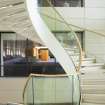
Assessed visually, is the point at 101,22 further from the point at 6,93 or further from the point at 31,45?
the point at 6,93

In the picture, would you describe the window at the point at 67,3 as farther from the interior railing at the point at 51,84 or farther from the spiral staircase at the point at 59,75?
the interior railing at the point at 51,84

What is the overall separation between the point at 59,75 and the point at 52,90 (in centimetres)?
29

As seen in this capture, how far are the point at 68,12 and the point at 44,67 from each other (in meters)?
1.63

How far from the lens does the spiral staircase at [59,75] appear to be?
7.08 m

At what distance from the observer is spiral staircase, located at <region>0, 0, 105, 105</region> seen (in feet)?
23.2

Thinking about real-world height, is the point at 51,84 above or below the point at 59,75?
below

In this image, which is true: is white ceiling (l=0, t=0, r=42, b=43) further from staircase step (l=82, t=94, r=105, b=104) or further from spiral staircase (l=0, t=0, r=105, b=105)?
staircase step (l=82, t=94, r=105, b=104)

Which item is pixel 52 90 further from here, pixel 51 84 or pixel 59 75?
pixel 59 75

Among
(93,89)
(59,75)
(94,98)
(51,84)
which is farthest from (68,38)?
(51,84)

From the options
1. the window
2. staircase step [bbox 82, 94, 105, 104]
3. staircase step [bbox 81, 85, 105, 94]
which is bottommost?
staircase step [bbox 82, 94, 105, 104]

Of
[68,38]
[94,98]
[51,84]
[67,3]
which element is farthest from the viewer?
[67,3]

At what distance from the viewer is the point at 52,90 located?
7.15 meters

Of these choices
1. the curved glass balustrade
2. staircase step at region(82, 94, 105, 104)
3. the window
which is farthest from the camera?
the window

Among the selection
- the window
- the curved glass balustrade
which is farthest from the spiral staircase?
the window
